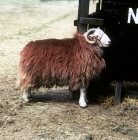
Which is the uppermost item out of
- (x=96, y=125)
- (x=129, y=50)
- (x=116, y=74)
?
(x=129, y=50)

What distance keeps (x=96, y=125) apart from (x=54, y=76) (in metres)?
1.14

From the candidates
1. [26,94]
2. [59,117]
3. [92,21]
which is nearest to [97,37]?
[92,21]

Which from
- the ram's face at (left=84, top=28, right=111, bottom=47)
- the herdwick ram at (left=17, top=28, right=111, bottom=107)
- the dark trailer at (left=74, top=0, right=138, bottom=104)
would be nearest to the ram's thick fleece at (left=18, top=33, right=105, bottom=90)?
the herdwick ram at (left=17, top=28, right=111, bottom=107)

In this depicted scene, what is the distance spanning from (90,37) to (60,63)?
2.30ft

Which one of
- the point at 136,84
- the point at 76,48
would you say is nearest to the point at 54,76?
the point at 76,48

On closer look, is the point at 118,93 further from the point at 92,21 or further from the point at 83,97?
the point at 92,21

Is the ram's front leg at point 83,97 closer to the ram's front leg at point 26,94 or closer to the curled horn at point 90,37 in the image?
the curled horn at point 90,37

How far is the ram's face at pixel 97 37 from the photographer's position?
5466 millimetres

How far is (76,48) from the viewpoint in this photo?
561cm

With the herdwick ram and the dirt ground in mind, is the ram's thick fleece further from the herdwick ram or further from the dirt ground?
the dirt ground

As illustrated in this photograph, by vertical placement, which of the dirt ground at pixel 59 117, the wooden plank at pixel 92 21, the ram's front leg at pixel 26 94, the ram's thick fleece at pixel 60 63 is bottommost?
the dirt ground at pixel 59 117

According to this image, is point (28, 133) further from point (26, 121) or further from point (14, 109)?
point (14, 109)

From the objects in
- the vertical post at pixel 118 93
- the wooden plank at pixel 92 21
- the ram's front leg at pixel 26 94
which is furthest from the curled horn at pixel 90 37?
the ram's front leg at pixel 26 94

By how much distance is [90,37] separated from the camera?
5.57 meters
